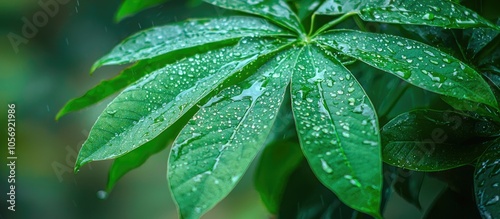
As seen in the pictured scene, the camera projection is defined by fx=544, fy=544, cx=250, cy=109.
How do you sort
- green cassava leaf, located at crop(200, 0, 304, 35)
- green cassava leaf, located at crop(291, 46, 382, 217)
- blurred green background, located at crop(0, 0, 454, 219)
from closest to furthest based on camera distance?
green cassava leaf, located at crop(291, 46, 382, 217)
green cassava leaf, located at crop(200, 0, 304, 35)
blurred green background, located at crop(0, 0, 454, 219)

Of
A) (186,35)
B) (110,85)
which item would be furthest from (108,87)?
(186,35)

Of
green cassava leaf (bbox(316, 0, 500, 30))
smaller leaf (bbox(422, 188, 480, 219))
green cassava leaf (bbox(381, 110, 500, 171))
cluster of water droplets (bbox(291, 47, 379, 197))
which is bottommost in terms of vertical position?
smaller leaf (bbox(422, 188, 480, 219))

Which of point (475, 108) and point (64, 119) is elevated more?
point (64, 119)

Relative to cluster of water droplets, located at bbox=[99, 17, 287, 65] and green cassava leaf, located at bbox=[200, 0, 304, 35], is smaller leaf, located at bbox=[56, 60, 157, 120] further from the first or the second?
green cassava leaf, located at bbox=[200, 0, 304, 35]

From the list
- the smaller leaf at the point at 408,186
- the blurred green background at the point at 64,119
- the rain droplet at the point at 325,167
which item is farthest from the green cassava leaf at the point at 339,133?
the blurred green background at the point at 64,119

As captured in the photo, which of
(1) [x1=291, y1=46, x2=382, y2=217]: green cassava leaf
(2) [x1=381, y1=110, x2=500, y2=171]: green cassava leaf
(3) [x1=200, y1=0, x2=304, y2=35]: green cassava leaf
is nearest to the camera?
(1) [x1=291, y1=46, x2=382, y2=217]: green cassava leaf

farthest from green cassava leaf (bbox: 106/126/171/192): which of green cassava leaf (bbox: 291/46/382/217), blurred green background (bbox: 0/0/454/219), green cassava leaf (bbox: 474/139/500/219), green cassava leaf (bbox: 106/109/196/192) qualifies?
blurred green background (bbox: 0/0/454/219)

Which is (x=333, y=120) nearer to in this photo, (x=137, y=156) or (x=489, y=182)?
(x=489, y=182)

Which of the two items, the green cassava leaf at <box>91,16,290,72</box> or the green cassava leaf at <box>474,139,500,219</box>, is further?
the green cassava leaf at <box>91,16,290,72</box>
